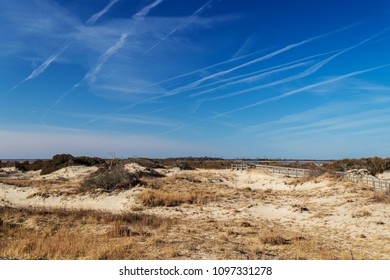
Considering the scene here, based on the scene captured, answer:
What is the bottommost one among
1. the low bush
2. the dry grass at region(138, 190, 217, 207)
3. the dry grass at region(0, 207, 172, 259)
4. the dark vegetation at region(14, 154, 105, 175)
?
the dry grass at region(0, 207, 172, 259)

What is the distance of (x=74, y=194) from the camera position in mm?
27516

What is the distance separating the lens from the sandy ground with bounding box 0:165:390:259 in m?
14.9

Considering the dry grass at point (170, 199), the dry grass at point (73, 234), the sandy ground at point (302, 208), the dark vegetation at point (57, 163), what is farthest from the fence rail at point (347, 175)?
the dark vegetation at point (57, 163)

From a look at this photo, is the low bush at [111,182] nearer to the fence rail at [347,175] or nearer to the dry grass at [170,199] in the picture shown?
the dry grass at [170,199]

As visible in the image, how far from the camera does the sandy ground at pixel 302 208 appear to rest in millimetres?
14945

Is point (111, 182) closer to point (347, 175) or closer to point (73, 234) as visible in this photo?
point (73, 234)

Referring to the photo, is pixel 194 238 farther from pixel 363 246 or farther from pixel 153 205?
pixel 153 205

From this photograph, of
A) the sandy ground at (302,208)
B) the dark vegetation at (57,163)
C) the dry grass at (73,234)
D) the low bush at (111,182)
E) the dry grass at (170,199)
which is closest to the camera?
the dry grass at (73,234)

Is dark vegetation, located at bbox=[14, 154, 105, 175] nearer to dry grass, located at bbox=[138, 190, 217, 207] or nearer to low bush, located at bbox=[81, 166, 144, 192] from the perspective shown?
low bush, located at bbox=[81, 166, 144, 192]

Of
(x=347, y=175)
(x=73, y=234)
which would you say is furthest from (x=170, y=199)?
(x=347, y=175)

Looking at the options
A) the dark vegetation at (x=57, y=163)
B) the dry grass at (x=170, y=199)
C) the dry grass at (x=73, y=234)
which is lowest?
the dry grass at (x=73, y=234)

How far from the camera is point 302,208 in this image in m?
20.4

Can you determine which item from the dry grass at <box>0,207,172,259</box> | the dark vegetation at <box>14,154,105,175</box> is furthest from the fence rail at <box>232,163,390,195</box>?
the dark vegetation at <box>14,154,105,175</box>

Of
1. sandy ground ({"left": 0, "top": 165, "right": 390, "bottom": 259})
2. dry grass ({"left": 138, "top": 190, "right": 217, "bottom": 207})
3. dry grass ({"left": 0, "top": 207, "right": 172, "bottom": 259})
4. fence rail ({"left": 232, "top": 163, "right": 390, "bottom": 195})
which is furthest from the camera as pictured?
fence rail ({"left": 232, "top": 163, "right": 390, "bottom": 195})
